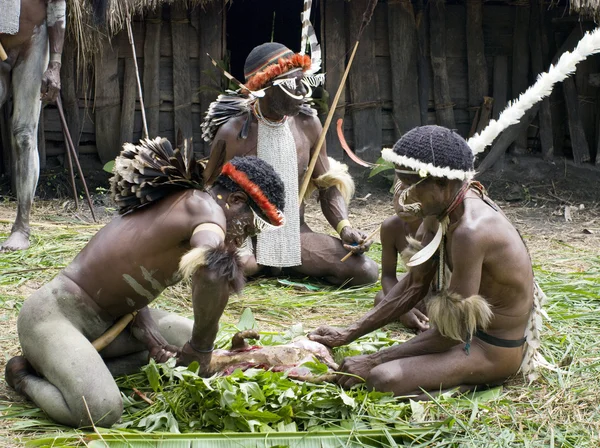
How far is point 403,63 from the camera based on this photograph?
357 inches

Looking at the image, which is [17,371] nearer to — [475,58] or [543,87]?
[543,87]

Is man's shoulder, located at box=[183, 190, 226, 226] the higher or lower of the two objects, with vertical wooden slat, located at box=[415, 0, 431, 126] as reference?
lower

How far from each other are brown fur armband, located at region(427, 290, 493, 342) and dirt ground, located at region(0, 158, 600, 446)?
2815 millimetres

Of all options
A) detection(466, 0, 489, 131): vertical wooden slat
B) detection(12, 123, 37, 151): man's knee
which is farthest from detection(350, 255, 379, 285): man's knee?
detection(466, 0, 489, 131): vertical wooden slat

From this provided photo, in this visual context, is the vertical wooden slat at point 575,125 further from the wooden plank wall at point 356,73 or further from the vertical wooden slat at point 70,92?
the vertical wooden slat at point 70,92

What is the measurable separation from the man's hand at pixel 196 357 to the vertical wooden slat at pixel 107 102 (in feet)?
17.9

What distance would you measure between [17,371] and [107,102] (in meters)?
5.38

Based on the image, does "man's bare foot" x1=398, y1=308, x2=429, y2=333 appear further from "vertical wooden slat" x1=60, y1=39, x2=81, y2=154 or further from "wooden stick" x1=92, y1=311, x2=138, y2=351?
"vertical wooden slat" x1=60, y1=39, x2=81, y2=154

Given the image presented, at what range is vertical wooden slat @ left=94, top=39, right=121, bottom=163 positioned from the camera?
8609mm

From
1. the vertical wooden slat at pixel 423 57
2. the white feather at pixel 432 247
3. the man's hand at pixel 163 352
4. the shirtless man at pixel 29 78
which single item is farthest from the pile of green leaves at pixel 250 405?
the vertical wooden slat at pixel 423 57

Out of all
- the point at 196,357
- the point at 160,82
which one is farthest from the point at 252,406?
the point at 160,82

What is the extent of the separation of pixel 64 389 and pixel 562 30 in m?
7.44

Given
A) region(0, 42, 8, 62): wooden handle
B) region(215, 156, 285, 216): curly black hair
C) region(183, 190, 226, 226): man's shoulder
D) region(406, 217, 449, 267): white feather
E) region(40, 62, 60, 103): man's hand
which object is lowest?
region(406, 217, 449, 267): white feather

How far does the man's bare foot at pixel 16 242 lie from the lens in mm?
6102
